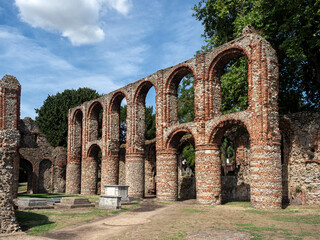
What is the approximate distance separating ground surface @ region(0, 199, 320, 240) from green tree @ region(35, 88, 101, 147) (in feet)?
74.5

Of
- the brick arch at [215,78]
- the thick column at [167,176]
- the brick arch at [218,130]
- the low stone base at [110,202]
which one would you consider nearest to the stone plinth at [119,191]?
the thick column at [167,176]

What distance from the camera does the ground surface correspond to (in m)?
8.06

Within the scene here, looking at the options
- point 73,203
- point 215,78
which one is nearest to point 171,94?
point 215,78

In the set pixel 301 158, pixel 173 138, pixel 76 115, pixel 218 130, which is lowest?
→ pixel 301 158

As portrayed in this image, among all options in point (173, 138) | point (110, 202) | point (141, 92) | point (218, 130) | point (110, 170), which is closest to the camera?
point (110, 202)

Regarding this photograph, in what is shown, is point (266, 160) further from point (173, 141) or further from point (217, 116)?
point (173, 141)

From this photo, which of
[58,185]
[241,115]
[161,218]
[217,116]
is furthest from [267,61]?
[58,185]

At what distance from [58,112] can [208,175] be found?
2260 cm

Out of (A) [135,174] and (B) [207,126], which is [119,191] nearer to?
→ (A) [135,174]

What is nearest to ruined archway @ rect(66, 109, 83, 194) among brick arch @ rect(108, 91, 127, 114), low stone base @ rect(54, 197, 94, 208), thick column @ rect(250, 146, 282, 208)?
brick arch @ rect(108, 91, 127, 114)

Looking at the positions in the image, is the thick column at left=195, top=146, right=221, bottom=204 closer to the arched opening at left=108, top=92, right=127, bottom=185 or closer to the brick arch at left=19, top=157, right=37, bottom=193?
the arched opening at left=108, top=92, right=127, bottom=185

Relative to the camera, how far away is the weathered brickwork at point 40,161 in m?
28.0

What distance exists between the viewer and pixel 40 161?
28.5 metres

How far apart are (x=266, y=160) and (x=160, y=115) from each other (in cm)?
755
